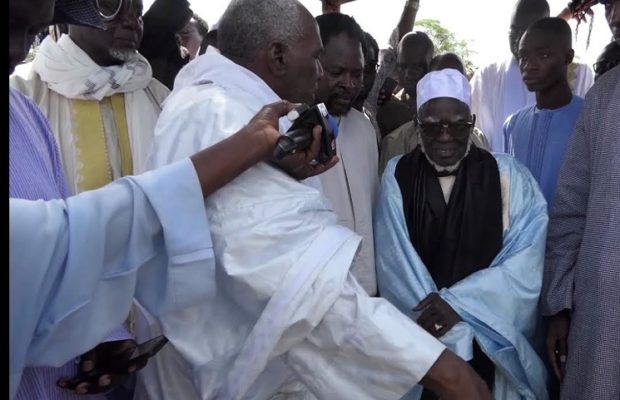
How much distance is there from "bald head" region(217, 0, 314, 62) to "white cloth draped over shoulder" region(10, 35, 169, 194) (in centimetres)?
77

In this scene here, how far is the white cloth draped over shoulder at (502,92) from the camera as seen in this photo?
454 centimetres

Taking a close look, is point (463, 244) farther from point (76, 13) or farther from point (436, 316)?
Answer: point (76, 13)

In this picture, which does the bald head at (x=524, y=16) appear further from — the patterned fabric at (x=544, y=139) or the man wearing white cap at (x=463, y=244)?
the man wearing white cap at (x=463, y=244)

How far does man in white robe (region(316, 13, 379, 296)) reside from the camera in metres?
2.94

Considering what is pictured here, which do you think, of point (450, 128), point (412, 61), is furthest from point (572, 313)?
point (412, 61)

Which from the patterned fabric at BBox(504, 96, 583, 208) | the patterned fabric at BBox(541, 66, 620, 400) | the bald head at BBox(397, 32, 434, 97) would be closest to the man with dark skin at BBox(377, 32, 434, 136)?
the bald head at BBox(397, 32, 434, 97)

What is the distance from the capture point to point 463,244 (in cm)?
274

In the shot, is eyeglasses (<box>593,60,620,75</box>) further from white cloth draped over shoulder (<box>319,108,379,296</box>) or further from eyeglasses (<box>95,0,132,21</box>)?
eyeglasses (<box>95,0,132,21</box>)

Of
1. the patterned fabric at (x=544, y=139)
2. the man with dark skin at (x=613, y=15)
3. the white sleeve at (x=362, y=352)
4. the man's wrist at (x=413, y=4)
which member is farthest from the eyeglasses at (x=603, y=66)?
the white sleeve at (x=362, y=352)

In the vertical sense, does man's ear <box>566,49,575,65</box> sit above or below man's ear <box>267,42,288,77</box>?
below

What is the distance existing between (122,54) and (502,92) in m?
2.73

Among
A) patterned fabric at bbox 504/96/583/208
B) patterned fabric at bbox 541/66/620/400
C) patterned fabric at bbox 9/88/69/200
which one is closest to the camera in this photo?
patterned fabric at bbox 9/88/69/200

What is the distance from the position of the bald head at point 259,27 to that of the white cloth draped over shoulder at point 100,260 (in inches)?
28.7

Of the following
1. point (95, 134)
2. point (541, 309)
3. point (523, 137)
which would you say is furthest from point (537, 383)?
point (95, 134)
